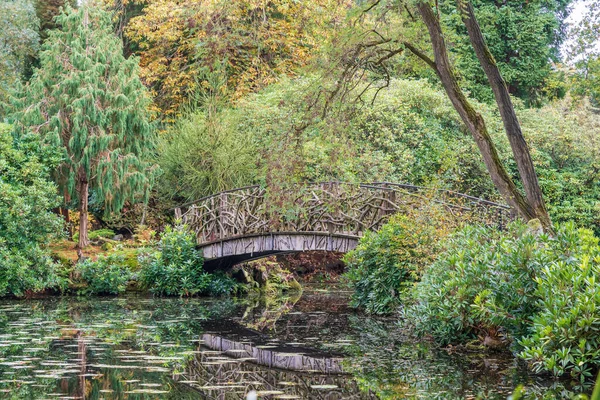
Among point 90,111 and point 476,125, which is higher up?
point 90,111

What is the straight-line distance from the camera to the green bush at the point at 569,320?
7.29 metres

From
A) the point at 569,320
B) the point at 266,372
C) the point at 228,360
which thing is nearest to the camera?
the point at 569,320

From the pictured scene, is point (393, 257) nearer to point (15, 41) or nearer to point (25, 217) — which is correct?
point (25, 217)

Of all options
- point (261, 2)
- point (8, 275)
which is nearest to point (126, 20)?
point (261, 2)

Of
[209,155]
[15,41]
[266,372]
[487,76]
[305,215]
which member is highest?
[15,41]

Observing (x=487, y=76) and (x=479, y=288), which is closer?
(x=479, y=288)

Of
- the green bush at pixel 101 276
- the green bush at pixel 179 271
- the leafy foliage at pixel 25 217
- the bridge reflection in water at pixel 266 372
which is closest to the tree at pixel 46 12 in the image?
the leafy foliage at pixel 25 217

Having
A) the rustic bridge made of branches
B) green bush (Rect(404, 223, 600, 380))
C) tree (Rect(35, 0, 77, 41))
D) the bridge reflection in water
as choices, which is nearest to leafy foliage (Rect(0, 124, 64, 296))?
the rustic bridge made of branches

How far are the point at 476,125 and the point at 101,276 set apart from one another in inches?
398

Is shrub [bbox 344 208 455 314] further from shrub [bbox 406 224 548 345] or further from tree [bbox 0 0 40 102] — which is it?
tree [bbox 0 0 40 102]

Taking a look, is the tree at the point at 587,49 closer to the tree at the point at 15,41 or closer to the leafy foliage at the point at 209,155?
the leafy foliage at the point at 209,155

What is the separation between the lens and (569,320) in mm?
7363

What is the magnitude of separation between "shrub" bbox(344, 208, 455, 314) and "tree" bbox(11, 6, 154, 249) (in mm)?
6681

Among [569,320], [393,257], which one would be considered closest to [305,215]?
[393,257]
